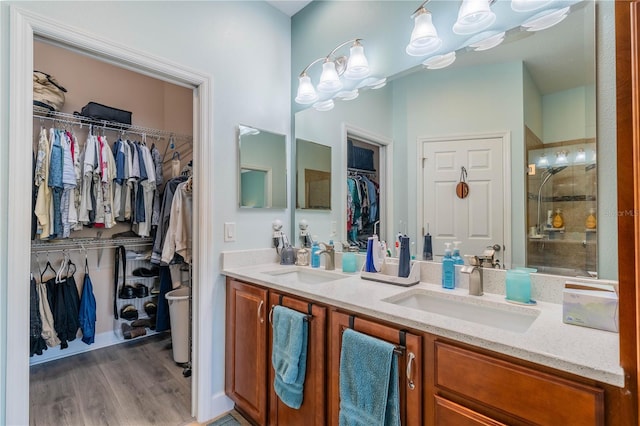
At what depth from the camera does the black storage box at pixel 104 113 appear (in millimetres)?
2691

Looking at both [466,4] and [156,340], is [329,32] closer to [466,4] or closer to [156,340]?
[466,4]

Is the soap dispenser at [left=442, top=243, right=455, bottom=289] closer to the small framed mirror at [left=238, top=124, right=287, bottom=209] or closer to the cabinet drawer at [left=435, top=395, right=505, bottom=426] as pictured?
Result: the cabinet drawer at [left=435, top=395, right=505, bottom=426]

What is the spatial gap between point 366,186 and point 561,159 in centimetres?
97

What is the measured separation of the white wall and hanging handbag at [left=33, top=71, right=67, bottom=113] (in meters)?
1.35

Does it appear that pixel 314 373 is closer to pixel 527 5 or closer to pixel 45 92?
pixel 527 5

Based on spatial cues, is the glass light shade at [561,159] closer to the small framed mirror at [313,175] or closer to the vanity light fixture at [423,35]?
the vanity light fixture at [423,35]

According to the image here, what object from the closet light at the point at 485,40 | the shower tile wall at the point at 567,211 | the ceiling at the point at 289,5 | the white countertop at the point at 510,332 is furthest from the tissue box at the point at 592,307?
the ceiling at the point at 289,5

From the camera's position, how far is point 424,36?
4.90 feet

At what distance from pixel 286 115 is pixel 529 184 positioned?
5.41 feet

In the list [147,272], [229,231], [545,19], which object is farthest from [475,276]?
[147,272]

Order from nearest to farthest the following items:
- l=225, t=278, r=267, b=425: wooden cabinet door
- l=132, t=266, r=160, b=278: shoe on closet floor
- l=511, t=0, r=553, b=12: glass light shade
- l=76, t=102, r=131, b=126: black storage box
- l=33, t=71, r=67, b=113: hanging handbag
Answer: l=511, t=0, r=553, b=12: glass light shade
l=225, t=278, r=267, b=425: wooden cabinet door
l=33, t=71, r=67, b=113: hanging handbag
l=76, t=102, r=131, b=126: black storage box
l=132, t=266, r=160, b=278: shoe on closet floor

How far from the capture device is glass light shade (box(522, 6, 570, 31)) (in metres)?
1.21

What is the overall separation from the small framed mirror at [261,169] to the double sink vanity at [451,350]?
0.58 m

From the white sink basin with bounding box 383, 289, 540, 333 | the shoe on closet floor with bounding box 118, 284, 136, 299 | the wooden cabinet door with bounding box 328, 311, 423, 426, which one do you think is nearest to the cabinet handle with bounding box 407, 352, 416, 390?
the wooden cabinet door with bounding box 328, 311, 423, 426
